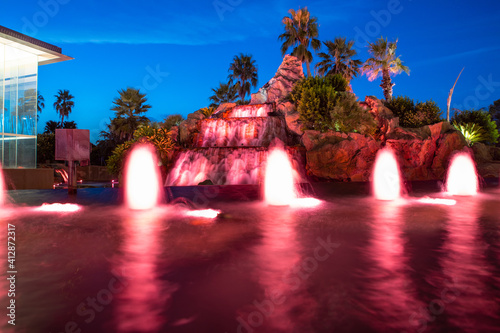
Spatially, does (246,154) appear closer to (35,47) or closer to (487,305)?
(35,47)

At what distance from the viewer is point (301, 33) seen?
47.7 m

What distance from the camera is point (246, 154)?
22.8m

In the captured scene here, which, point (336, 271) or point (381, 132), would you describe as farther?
point (381, 132)

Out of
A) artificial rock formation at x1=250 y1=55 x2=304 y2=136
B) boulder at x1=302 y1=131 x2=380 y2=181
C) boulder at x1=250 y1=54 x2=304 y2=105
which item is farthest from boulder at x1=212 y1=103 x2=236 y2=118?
boulder at x1=302 y1=131 x2=380 y2=181

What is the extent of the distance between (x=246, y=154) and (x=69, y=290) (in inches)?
777

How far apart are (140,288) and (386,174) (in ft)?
57.8

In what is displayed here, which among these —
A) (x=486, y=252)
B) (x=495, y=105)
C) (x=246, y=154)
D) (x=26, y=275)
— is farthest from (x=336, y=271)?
(x=495, y=105)

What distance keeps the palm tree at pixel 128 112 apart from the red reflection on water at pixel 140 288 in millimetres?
42311

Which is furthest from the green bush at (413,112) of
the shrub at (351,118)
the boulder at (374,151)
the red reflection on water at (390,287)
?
the red reflection on water at (390,287)

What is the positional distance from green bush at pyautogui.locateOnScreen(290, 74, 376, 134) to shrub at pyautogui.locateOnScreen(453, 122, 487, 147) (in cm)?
989

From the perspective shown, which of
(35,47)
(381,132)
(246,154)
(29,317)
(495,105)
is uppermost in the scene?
(495,105)

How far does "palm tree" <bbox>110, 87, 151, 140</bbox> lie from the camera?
45250mm

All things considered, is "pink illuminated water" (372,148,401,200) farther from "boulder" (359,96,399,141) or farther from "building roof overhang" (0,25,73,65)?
"building roof overhang" (0,25,73,65)

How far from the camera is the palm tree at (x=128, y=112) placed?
45.2 meters
